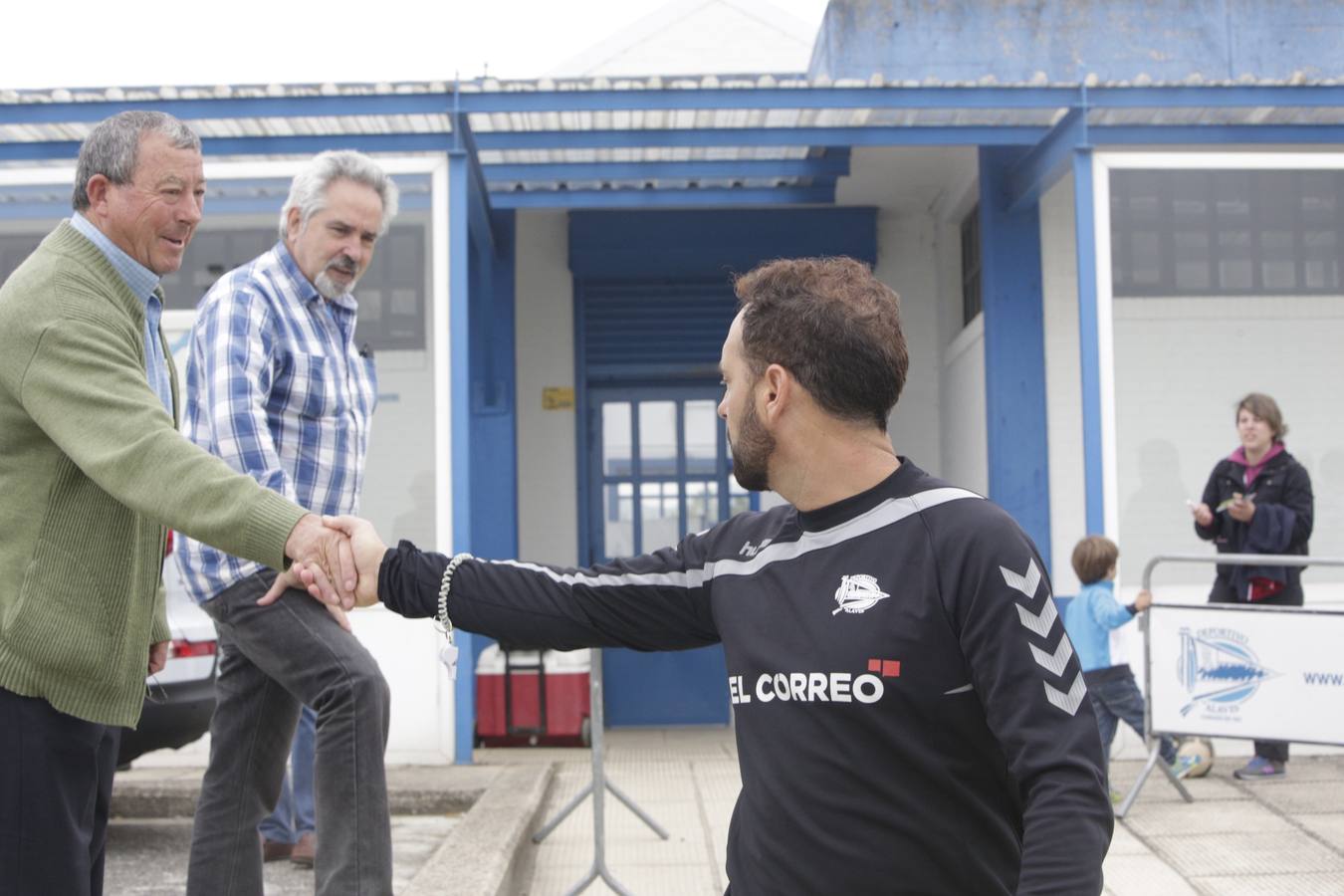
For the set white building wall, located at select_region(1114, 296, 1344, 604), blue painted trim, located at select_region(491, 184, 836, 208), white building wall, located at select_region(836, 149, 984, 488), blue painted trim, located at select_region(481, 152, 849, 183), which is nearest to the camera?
white building wall, located at select_region(1114, 296, 1344, 604)

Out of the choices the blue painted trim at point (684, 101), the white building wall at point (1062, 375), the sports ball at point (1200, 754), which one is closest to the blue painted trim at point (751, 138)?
the blue painted trim at point (684, 101)

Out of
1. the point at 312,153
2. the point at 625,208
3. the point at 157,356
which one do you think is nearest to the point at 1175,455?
the point at 625,208

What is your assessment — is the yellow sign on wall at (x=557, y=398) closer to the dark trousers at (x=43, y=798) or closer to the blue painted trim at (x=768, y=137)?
the blue painted trim at (x=768, y=137)

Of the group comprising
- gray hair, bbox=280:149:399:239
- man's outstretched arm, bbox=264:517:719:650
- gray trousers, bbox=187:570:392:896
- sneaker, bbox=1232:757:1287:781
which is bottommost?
sneaker, bbox=1232:757:1287:781

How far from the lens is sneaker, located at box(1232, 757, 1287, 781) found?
7.05 meters

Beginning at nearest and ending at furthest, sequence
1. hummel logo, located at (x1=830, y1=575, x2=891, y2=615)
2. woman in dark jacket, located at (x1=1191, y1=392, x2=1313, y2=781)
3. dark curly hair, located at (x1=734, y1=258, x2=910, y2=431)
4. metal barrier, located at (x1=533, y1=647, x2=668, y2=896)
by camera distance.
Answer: hummel logo, located at (x1=830, y1=575, x2=891, y2=615) < dark curly hair, located at (x1=734, y1=258, x2=910, y2=431) < metal barrier, located at (x1=533, y1=647, x2=668, y2=896) < woman in dark jacket, located at (x1=1191, y1=392, x2=1313, y2=781)

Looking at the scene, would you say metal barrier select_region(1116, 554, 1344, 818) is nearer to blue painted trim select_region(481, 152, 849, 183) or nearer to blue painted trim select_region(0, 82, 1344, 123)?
blue painted trim select_region(0, 82, 1344, 123)

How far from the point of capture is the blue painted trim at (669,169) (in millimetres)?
9172

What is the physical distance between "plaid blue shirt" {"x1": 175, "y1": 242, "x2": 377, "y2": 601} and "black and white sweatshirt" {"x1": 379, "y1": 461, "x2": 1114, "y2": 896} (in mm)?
1614

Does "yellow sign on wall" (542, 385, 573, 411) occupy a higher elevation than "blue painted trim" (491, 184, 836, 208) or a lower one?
lower

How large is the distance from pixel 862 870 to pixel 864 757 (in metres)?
0.16

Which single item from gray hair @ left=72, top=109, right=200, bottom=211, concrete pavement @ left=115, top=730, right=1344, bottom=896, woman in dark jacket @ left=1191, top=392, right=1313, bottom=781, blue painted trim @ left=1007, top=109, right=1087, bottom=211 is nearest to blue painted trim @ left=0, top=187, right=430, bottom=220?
concrete pavement @ left=115, top=730, right=1344, bottom=896

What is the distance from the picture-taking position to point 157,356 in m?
2.98

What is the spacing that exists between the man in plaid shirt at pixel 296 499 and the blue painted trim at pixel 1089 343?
4805 mm
